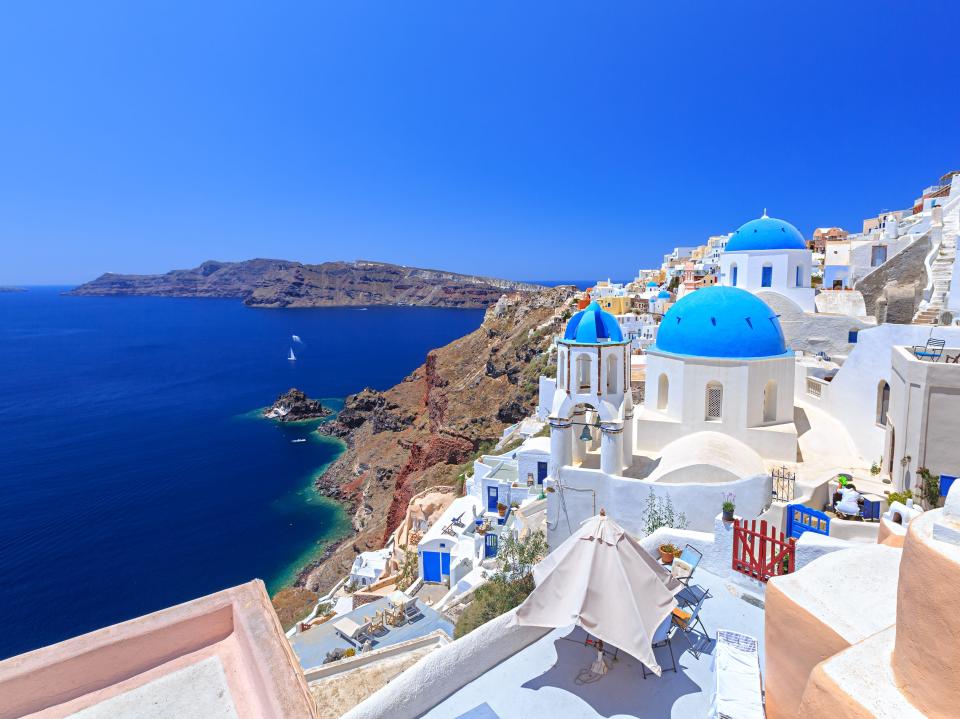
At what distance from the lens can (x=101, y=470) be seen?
43.6 metres

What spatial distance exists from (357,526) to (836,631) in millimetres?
35404

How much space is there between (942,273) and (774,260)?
6.35 metres

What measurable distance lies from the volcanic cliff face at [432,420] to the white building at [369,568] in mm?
4948

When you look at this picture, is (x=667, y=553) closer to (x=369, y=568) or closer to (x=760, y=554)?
(x=760, y=554)

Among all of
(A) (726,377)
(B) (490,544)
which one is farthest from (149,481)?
(A) (726,377)

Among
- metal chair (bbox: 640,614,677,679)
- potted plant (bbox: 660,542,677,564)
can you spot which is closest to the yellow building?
potted plant (bbox: 660,542,677,564)

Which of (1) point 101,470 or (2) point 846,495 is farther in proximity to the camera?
(1) point 101,470

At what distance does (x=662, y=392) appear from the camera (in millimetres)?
15539

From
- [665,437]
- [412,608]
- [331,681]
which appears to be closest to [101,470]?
[412,608]

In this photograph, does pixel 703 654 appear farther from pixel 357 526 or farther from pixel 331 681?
pixel 357 526

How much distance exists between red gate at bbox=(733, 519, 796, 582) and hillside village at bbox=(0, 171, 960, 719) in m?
0.03

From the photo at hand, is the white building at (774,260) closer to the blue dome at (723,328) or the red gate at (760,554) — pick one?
the blue dome at (723,328)

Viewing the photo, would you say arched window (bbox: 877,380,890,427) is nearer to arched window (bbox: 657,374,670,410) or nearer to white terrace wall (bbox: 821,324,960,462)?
white terrace wall (bbox: 821,324,960,462)

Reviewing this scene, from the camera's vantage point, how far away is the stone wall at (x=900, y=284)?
76.8ft
